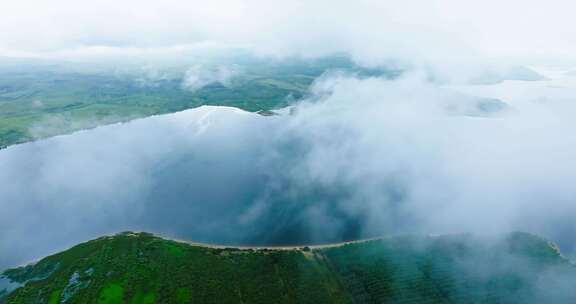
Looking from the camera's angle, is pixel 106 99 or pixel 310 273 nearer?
pixel 310 273

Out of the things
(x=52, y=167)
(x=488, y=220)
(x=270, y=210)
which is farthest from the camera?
(x=52, y=167)

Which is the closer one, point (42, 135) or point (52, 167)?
point (52, 167)

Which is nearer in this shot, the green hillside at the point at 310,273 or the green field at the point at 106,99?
the green hillside at the point at 310,273

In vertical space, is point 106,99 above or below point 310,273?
above

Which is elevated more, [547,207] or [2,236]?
[547,207]

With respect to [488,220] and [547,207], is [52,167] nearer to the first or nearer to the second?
[488,220]

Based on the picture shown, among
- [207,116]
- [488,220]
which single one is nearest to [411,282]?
[488,220]

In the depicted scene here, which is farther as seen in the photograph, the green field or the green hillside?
the green field

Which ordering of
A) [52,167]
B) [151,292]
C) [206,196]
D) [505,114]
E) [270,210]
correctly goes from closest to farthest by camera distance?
[151,292], [270,210], [206,196], [52,167], [505,114]
